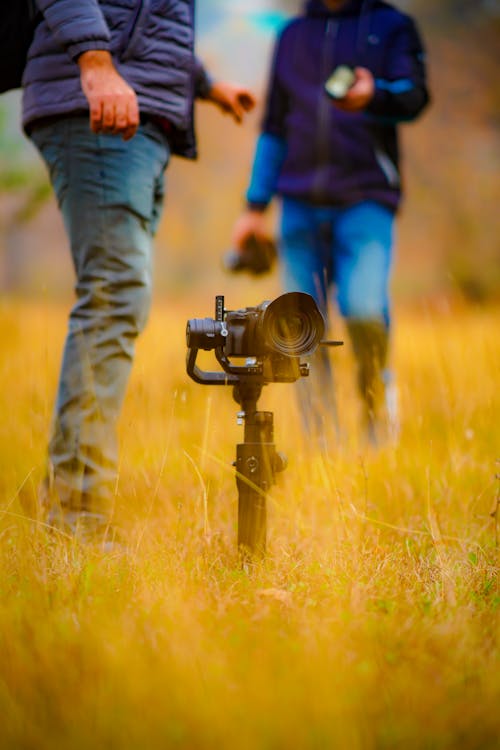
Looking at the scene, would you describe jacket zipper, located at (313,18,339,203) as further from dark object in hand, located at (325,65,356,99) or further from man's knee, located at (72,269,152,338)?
man's knee, located at (72,269,152,338)

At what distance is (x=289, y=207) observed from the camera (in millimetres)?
2889

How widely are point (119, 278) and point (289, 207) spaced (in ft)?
4.10

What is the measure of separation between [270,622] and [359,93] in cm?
185

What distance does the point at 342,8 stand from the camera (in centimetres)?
289

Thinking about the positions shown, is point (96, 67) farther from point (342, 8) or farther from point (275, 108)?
point (342, 8)

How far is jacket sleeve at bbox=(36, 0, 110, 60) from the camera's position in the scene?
1.65 m

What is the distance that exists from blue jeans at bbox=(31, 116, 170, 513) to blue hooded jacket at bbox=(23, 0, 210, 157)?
0.19 feet

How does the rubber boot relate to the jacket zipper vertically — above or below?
below

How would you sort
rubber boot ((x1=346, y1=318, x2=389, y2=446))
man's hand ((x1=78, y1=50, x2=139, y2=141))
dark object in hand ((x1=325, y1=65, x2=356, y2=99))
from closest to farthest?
man's hand ((x1=78, y1=50, x2=139, y2=141)) → dark object in hand ((x1=325, y1=65, x2=356, y2=99)) → rubber boot ((x1=346, y1=318, x2=389, y2=446))

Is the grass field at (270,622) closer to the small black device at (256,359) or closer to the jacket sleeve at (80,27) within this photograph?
the small black device at (256,359)

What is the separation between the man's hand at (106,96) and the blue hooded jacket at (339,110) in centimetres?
123

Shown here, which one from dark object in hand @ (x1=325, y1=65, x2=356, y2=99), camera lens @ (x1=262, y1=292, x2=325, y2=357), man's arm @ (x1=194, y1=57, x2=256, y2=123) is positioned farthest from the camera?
dark object in hand @ (x1=325, y1=65, x2=356, y2=99)

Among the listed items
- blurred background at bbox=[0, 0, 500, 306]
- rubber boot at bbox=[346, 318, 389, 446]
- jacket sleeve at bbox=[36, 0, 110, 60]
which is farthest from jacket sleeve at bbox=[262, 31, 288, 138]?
blurred background at bbox=[0, 0, 500, 306]

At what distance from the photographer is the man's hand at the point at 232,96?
6.81 ft
